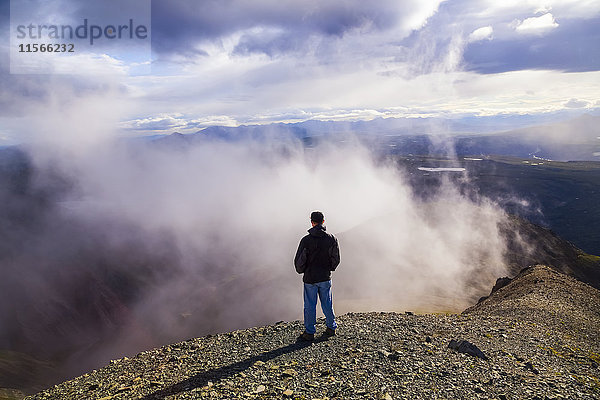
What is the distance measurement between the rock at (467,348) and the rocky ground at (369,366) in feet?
0.50

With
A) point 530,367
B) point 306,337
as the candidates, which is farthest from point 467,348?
point 306,337

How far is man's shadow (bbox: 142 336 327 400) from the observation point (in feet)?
26.1

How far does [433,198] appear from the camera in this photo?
12525cm

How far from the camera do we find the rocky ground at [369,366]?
24.8ft

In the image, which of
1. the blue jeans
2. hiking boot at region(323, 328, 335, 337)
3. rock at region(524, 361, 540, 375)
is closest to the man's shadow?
hiking boot at region(323, 328, 335, 337)

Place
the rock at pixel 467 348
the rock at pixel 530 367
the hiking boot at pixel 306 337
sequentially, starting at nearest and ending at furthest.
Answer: the rock at pixel 530 367
the rock at pixel 467 348
the hiking boot at pixel 306 337

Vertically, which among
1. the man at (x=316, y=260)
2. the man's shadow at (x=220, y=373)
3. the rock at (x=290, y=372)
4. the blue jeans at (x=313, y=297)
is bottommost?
the man's shadow at (x=220, y=373)

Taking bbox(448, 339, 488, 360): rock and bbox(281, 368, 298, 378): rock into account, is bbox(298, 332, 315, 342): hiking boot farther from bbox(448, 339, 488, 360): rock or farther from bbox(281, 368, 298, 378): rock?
bbox(448, 339, 488, 360): rock

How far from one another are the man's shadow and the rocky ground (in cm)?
3

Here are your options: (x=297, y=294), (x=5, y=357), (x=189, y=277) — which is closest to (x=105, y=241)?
(x=189, y=277)

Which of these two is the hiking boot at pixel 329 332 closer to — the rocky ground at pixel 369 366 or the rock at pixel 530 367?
the rocky ground at pixel 369 366

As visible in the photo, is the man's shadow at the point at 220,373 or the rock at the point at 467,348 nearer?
the man's shadow at the point at 220,373

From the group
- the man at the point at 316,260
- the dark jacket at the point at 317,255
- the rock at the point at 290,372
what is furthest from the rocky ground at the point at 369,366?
the dark jacket at the point at 317,255

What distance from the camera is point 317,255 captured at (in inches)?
372
